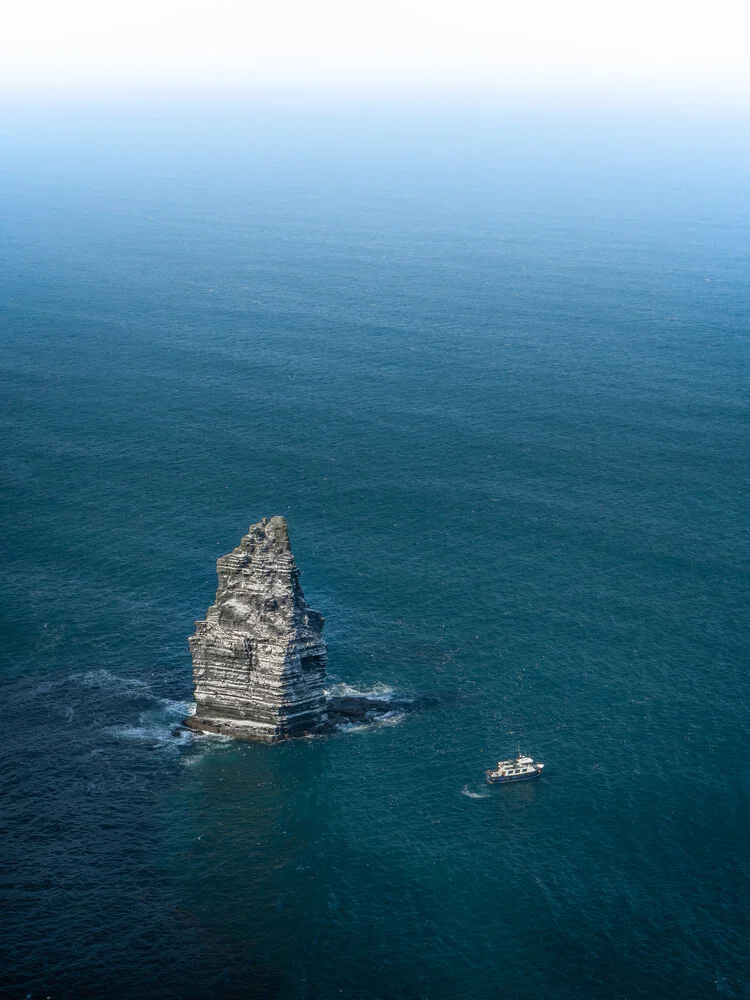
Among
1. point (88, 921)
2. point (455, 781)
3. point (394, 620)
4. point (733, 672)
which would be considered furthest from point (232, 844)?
point (733, 672)

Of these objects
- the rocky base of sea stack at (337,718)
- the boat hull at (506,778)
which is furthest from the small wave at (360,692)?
the boat hull at (506,778)

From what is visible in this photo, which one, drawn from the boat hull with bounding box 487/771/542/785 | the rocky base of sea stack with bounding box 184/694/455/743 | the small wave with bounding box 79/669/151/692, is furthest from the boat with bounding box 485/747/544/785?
the small wave with bounding box 79/669/151/692

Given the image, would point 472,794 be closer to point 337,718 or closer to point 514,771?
point 514,771

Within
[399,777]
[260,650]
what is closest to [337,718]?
[399,777]

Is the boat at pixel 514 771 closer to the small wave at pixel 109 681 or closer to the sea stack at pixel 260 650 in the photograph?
the sea stack at pixel 260 650

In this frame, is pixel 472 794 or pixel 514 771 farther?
pixel 514 771

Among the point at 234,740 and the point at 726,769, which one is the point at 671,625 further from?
the point at 234,740
